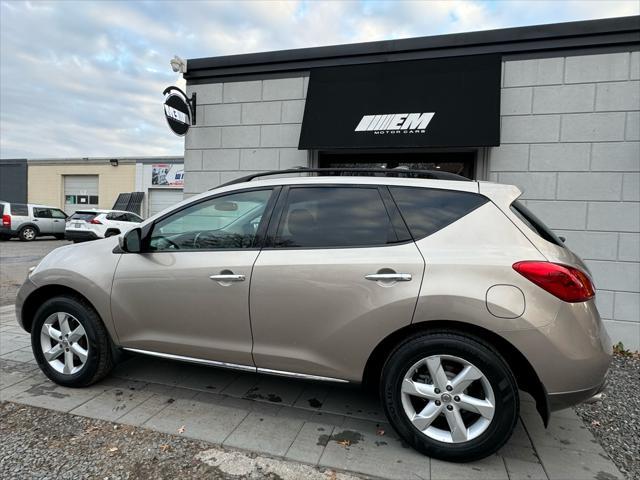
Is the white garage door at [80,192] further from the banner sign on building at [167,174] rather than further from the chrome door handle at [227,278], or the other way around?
the chrome door handle at [227,278]

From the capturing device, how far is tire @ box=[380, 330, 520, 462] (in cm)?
234

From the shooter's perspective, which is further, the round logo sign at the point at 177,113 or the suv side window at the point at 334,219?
the round logo sign at the point at 177,113

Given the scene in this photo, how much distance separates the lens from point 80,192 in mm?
24578

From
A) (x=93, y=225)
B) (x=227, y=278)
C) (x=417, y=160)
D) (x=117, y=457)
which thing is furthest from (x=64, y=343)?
(x=93, y=225)

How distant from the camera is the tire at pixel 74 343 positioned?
10.6 ft

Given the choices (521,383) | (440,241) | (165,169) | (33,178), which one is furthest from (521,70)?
(33,178)

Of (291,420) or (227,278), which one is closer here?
(227,278)

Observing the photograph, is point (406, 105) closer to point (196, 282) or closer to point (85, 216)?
point (196, 282)

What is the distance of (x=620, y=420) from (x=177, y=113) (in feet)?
20.7

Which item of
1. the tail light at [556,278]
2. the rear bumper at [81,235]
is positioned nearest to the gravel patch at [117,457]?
the tail light at [556,278]

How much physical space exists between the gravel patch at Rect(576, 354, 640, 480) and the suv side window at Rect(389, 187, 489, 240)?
169 centimetres

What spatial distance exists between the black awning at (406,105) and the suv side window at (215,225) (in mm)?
Answer: 2676

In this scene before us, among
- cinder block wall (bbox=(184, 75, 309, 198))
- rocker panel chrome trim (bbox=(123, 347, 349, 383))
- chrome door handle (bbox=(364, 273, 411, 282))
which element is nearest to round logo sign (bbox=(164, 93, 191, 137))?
cinder block wall (bbox=(184, 75, 309, 198))

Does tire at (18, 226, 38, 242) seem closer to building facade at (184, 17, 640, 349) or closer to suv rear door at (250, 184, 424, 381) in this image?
building facade at (184, 17, 640, 349)
